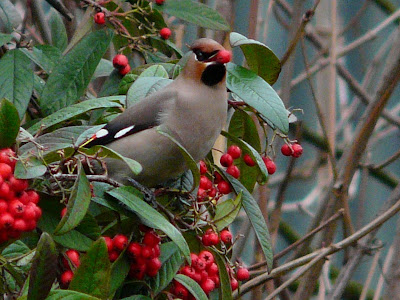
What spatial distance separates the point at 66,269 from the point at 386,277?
1.33 meters

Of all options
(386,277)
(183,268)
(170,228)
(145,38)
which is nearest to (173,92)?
(145,38)

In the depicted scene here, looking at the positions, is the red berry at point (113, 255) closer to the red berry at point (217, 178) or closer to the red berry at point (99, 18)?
the red berry at point (217, 178)

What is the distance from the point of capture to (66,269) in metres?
1.32

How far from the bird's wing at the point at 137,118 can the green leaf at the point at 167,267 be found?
1.01ft

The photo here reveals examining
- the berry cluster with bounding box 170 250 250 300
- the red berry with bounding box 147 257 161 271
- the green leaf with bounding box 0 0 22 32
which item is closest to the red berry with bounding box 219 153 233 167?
the berry cluster with bounding box 170 250 250 300

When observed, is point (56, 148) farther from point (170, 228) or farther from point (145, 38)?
point (145, 38)

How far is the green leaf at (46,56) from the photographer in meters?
1.85

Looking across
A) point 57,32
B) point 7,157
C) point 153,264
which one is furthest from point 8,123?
point 57,32

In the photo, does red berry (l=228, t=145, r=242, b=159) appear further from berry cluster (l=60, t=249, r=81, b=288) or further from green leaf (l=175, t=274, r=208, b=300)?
berry cluster (l=60, t=249, r=81, b=288)

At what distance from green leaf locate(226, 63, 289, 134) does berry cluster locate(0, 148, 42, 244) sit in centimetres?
52

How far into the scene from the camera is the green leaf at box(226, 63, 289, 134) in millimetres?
1520

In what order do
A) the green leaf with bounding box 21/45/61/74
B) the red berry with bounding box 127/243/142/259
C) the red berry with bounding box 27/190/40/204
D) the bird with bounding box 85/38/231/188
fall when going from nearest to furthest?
the red berry with bounding box 27/190/40/204
the red berry with bounding box 127/243/142/259
the bird with bounding box 85/38/231/188
the green leaf with bounding box 21/45/61/74

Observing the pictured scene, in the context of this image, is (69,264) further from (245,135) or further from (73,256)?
(245,135)

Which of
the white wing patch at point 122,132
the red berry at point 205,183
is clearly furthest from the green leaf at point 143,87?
the red berry at point 205,183
